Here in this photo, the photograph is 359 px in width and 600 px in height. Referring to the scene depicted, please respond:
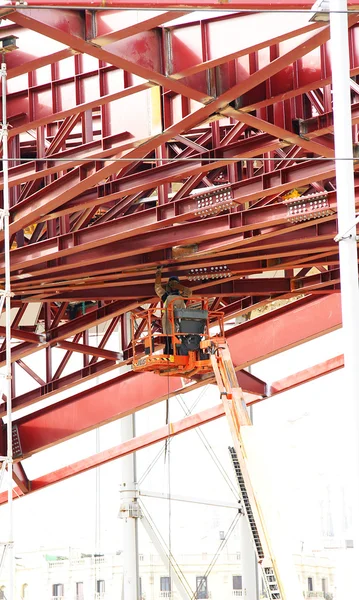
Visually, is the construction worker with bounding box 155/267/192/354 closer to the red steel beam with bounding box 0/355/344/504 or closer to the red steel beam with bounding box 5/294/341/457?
the red steel beam with bounding box 5/294/341/457

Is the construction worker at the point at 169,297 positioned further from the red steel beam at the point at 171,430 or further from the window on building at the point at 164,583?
the window on building at the point at 164,583

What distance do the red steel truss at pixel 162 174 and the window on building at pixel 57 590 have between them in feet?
61.3

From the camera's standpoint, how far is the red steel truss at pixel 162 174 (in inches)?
548

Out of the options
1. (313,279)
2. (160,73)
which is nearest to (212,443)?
(313,279)

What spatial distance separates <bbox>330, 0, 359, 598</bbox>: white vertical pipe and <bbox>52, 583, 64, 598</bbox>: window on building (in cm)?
4347

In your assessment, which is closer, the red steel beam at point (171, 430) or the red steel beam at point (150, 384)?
the red steel beam at point (150, 384)

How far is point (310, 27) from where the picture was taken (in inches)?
524

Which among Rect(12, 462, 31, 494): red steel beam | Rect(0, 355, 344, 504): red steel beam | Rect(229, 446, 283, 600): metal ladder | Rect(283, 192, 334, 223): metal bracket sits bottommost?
Rect(229, 446, 283, 600): metal ladder

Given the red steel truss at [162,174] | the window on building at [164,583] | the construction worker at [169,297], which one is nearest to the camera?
the red steel truss at [162,174]

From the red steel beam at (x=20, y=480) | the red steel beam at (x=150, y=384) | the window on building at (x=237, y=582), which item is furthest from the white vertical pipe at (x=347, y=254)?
the window on building at (x=237, y=582)

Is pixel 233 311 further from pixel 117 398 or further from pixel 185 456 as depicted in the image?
pixel 185 456

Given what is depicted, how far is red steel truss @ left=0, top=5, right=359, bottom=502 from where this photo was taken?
13914mm

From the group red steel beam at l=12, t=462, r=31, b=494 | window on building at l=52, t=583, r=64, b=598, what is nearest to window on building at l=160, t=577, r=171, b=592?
window on building at l=52, t=583, r=64, b=598

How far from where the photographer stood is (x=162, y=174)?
1962cm
